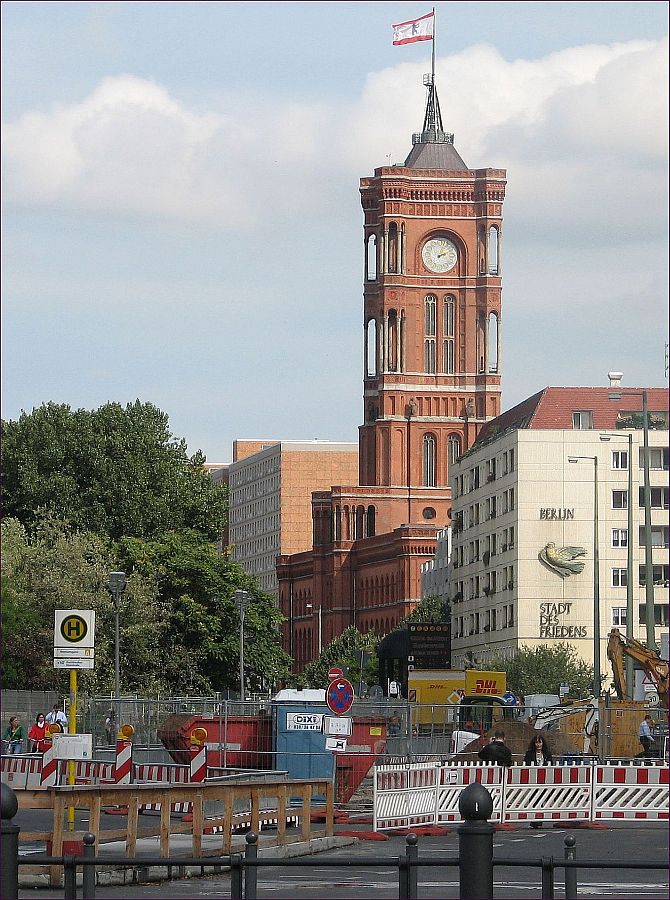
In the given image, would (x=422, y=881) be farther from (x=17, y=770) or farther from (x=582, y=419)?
(x=582, y=419)

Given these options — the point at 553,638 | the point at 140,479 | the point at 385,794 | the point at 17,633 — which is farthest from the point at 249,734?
the point at 553,638

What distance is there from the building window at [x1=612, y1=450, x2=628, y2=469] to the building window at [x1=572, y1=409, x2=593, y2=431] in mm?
15937

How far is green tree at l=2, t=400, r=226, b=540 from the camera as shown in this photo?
8156 centimetres

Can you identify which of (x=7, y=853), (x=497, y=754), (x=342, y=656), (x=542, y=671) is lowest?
(x=7, y=853)

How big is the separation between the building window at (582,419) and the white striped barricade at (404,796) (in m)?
105

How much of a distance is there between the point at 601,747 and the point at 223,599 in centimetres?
4054

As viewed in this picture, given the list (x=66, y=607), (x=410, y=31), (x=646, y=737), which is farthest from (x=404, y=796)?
(x=410, y=31)

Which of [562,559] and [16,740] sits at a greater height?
[562,559]

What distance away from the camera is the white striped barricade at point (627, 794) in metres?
29.1

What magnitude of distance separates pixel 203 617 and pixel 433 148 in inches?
4448

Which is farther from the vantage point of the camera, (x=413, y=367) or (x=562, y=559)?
(x=413, y=367)

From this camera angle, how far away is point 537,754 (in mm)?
32812

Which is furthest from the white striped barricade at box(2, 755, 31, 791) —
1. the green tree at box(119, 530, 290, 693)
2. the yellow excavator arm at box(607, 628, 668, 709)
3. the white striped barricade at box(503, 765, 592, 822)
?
the green tree at box(119, 530, 290, 693)

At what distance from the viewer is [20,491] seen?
81875 mm
